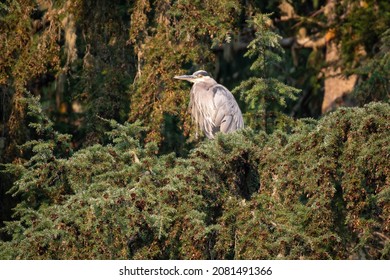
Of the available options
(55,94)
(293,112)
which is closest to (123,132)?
(55,94)

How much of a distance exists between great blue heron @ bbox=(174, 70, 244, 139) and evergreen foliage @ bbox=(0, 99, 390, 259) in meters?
3.05

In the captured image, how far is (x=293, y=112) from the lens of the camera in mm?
14945

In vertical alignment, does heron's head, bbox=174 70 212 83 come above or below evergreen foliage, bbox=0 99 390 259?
above

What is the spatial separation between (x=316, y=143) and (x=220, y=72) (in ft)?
25.1

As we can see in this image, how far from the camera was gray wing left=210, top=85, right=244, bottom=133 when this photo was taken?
38.6 feet

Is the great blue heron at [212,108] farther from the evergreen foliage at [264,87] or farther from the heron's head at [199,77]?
the evergreen foliage at [264,87]

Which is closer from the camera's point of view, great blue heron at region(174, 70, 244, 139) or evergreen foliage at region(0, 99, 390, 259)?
evergreen foliage at region(0, 99, 390, 259)

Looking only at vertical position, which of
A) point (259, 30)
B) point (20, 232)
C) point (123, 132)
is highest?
point (259, 30)

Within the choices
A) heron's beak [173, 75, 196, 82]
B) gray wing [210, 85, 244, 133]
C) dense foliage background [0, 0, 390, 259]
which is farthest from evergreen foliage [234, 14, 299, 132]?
gray wing [210, 85, 244, 133]

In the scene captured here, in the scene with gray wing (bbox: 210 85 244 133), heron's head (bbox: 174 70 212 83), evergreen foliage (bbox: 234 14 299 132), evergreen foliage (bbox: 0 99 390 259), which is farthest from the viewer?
gray wing (bbox: 210 85 244 133)

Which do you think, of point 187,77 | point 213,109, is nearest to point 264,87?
point 187,77

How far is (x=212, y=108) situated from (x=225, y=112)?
152 millimetres

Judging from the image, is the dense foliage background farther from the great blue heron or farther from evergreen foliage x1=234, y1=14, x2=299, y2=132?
the great blue heron

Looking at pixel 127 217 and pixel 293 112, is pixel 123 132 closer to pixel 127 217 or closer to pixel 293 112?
pixel 127 217
